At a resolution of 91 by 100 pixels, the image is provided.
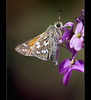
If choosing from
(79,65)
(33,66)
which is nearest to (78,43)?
(79,65)

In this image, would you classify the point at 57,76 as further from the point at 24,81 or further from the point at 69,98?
the point at 24,81

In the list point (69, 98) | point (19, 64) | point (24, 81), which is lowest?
point (69, 98)

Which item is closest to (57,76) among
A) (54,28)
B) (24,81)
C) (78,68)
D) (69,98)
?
(69,98)

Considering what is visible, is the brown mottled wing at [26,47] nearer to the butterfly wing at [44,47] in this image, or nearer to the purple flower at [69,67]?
the butterfly wing at [44,47]

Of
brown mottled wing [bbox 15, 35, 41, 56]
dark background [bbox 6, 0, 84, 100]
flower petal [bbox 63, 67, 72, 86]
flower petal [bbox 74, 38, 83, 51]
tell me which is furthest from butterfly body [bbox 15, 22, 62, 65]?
dark background [bbox 6, 0, 84, 100]

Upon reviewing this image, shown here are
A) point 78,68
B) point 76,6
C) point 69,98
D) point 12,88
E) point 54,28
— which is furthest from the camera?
point 12,88

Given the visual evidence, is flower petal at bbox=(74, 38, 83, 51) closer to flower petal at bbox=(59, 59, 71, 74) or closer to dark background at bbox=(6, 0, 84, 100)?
flower petal at bbox=(59, 59, 71, 74)

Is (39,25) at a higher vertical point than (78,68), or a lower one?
higher
